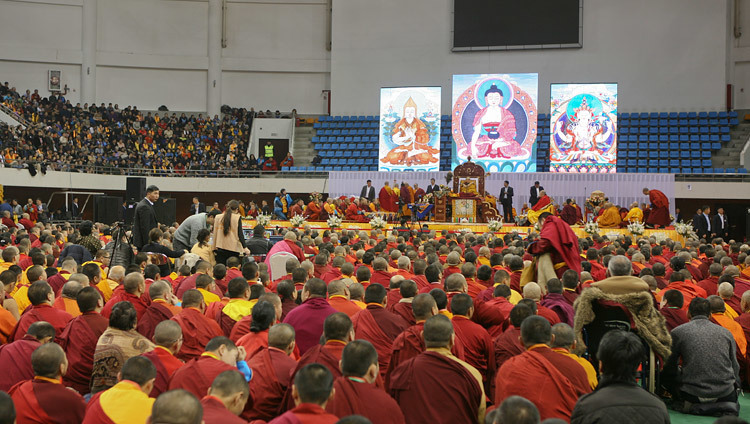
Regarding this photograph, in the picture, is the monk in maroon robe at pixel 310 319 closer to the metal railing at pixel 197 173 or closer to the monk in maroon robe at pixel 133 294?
the monk in maroon robe at pixel 133 294

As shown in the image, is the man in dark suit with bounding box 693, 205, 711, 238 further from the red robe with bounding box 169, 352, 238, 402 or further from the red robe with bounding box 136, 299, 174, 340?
the red robe with bounding box 169, 352, 238, 402

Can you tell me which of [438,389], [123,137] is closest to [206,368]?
[438,389]

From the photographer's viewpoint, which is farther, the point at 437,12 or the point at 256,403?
the point at 437,12

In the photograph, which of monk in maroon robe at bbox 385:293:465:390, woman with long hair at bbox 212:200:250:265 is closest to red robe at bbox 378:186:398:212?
woman with long hair at bbox 212:200:250:265

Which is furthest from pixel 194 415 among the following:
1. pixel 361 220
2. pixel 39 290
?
pixel 361 220

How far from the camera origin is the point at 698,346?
6.05 metres

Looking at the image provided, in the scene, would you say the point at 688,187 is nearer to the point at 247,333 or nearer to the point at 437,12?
the point at 437,12

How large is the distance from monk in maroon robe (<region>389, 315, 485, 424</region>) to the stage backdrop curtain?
21712mm

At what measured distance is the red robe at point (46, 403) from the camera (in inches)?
158

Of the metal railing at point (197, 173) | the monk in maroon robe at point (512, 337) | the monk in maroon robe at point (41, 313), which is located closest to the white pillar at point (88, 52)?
the metal railing at point (197, 173)

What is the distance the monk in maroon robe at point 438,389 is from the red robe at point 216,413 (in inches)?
45.3

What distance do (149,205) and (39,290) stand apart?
475cm

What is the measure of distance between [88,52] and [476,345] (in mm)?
31175

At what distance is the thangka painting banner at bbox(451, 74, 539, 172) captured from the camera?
86.8ft
